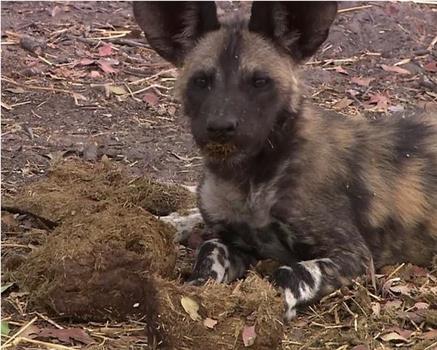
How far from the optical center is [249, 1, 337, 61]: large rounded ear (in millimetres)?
4859

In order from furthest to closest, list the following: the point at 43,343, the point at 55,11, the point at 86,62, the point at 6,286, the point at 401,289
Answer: the point at 55,11
the point at 86,62
the point at 401,289
the point at 6,286
the point at 43,343

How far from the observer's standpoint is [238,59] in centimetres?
483

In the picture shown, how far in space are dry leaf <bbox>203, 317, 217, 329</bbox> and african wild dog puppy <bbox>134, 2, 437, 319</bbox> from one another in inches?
24.0

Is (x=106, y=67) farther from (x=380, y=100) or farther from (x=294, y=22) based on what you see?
(x=294, y=22)

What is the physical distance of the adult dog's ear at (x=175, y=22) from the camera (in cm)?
500

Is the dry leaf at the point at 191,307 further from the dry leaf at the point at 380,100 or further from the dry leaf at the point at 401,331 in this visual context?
the dry leaf at the point at 380,100

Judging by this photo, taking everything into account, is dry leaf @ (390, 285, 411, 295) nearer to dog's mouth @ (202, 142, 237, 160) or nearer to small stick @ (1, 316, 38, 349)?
dog's mouth @ (202, 142, 237, 160)

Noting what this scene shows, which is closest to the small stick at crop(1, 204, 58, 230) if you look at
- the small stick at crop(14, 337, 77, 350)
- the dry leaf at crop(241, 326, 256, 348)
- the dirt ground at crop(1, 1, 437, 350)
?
the dirt ground at crop(1, 1, 437, 350)

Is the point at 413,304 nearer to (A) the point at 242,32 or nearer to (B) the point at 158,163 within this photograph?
(A) the point at 242,32

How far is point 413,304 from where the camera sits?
4.74 m

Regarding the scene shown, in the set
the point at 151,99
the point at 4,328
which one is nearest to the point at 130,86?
the point at 151,99

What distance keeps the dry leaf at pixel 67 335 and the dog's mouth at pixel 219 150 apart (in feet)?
3.39

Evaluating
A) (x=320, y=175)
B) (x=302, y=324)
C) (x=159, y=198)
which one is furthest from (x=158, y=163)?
(x=302, y=324)

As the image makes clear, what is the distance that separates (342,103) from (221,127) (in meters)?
3.39
